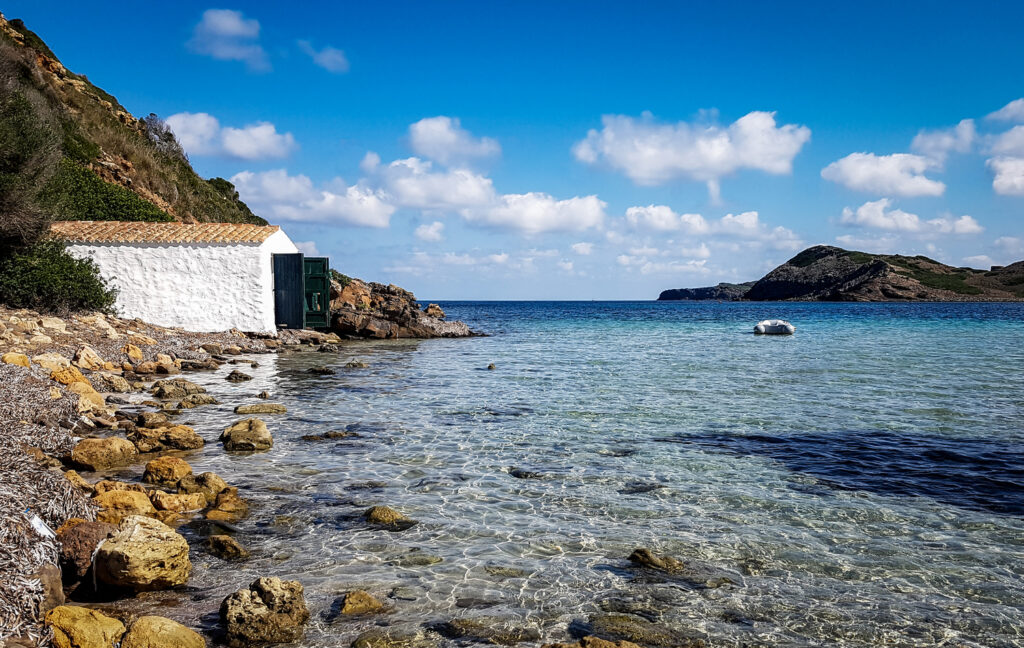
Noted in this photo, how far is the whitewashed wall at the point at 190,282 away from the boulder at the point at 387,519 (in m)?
21.4

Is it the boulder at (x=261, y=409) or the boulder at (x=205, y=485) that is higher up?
the boulder at (x=261, y=409)

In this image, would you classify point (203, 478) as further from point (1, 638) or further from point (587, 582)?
point (587, 582)

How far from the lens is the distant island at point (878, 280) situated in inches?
5049

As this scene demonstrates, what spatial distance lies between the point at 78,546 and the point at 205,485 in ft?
8.02

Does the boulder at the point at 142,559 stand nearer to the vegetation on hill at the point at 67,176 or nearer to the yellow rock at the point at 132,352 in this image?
the yellow rock at the point at 132,352

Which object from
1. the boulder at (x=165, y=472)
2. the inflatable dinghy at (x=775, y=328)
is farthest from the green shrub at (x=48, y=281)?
the inflatable dinghy at (x=775, y=328)

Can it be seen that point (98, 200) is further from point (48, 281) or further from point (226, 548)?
point (226, 548)

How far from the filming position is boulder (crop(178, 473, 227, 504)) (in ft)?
24.6

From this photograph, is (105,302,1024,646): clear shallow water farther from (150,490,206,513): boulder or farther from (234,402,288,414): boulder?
(150,490,206,513): boulder

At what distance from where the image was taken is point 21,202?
18719 millimetres

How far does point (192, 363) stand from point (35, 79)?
2274 centimetres

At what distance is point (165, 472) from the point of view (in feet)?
26.0

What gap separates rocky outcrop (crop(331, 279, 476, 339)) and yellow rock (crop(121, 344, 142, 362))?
1381 centimetres

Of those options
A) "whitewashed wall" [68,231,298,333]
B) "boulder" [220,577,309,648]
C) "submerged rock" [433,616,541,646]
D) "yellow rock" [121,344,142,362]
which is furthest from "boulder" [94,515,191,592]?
"whitewashed wall" [68,231,298,333]
